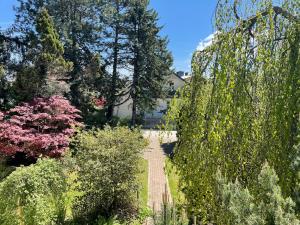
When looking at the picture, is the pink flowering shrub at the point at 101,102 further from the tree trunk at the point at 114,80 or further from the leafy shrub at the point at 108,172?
the leafy shrub at the point at 108,172

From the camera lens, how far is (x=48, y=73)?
1780 cm

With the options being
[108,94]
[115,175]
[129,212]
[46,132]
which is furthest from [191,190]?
[108,94]

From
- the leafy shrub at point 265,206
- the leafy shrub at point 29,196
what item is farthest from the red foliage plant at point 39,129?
the leafy shrub at point 265,206

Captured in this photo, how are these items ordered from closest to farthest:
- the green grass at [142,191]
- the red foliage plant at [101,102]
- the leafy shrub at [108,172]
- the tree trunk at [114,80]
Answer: the leafy shrub at [108,172], the green grass at [142,191], the tree trunk at [114,80], the red foliage plant at [101,102]

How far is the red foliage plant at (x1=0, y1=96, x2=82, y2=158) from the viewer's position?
1352cm

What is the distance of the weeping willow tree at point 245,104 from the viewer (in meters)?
4.21

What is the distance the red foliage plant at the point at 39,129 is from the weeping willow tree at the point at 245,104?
9.13 metres

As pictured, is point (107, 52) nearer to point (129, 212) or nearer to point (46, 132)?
point (46, 132)

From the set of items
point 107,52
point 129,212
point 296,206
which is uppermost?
point 107,52

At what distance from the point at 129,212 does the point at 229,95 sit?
258 inches

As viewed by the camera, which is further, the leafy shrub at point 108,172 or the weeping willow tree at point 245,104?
the leafy shrub at point 108,172

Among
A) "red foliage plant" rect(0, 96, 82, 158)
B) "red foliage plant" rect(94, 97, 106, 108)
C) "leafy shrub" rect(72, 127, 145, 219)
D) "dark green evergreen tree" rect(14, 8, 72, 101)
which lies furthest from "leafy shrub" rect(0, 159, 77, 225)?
Answer: "red foliage plant" rect(94, 97, 106, 108)

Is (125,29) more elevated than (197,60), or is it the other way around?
(125,29)

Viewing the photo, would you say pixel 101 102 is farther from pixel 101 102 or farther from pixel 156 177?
pixel 156 177
